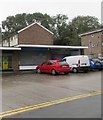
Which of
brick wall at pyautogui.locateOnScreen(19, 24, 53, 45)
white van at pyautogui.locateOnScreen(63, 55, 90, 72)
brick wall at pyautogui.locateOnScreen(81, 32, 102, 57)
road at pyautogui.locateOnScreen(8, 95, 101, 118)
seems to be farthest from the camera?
brick wall at pyautogui.locateOnScreen(81, 32, 102, 57)

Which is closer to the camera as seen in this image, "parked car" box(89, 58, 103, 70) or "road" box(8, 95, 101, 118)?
"road" box(8, 95, 101, 118)

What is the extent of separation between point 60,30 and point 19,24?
13.8 metres

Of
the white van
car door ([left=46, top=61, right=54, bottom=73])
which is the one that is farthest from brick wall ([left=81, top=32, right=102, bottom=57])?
car door ([left=46, top=61, right=54, bottom=73])

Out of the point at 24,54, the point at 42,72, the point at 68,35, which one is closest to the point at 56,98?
the point at 42,72

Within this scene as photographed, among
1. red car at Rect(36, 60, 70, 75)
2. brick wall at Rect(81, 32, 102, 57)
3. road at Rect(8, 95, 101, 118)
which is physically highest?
brick wall at Rect(81, 32, 102, 57)

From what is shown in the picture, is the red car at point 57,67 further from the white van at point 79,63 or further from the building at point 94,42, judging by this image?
the building at point 94,42

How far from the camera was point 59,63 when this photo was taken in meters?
24.7

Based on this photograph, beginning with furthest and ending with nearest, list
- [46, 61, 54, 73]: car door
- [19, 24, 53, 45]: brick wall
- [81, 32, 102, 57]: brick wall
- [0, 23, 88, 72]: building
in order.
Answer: [81, 32, 102, 57]: brick wall → [19, 24, 53, 45]: brick wall → [0, 23, 88, 72]: building → [46, 61, 54, 73]: car door

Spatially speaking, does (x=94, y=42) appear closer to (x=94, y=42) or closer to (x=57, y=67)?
(x=94, y=42)

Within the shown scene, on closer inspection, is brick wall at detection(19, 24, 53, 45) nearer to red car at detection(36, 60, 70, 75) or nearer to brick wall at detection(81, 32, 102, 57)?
brick wall at detection(81, 32, 102, 57)

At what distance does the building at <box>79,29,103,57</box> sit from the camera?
173 feet

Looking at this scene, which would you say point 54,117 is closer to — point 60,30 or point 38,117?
point 38,117

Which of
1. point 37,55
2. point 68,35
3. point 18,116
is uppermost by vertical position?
point 68,35

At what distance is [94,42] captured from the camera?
54844 millimetres
